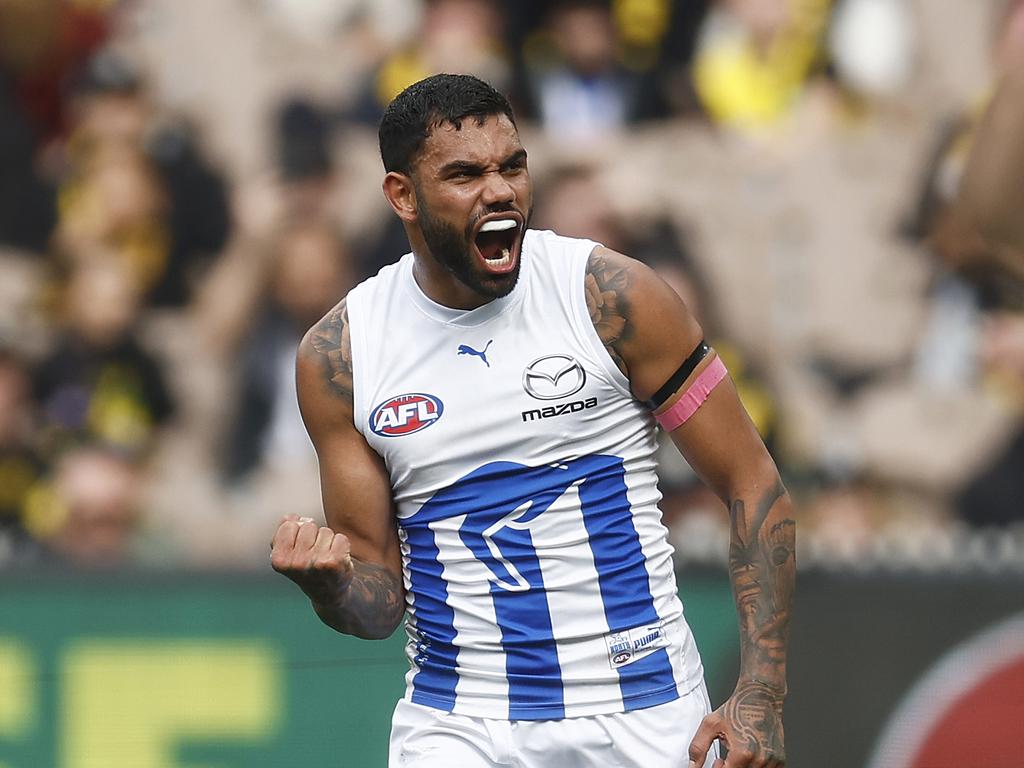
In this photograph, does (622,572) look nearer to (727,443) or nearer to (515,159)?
(727,443)

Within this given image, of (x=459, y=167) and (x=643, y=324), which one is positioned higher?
(x=459, y=167)

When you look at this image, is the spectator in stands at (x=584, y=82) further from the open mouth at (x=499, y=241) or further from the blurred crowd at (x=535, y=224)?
the open mouth at (x=499, y=241)

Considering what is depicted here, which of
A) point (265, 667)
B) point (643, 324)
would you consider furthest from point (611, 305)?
point (265, 667)

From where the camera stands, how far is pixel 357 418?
11.9 ft

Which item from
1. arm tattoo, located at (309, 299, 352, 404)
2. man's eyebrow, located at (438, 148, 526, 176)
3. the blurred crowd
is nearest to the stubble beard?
man's eyebrow, located at (438, 148, 526, 176)

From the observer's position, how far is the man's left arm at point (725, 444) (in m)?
3.50

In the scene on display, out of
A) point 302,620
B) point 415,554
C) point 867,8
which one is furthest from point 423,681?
point 867,8

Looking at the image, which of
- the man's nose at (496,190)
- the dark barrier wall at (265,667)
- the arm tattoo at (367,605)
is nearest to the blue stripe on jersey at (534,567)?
the arm tattoo at (367,605)

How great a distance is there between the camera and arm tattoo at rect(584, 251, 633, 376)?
352 cm

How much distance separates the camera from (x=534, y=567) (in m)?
3.55

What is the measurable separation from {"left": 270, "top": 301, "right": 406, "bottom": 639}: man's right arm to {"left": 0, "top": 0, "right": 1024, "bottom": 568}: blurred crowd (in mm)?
2541

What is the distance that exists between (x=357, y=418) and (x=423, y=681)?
0.64m

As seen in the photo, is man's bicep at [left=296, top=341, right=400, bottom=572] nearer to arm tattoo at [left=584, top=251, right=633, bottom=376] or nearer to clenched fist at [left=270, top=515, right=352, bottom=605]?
clenched fist at [left=270, top=515, right=352, bottom=605]

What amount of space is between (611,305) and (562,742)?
1.00 metres
